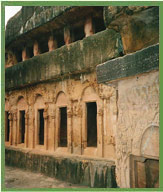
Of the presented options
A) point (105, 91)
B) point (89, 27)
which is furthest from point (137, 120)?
point (89, 27)

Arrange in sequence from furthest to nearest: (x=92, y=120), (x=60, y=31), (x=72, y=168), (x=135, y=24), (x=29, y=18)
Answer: (x=92, y=120) < (x=29, y=18) < (x=60, y=31) < (x=72, y=168) < (x=135, y=24)

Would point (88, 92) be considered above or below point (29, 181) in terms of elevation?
above

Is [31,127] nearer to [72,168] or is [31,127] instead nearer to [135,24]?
[72,168]

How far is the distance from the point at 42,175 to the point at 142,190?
577 cm

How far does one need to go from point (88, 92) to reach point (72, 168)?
7.85 feet

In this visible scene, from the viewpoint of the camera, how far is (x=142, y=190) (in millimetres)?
2195

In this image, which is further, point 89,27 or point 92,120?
point 92,120

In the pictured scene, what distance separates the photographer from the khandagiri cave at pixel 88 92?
2336 mm

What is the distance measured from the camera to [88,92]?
651cm

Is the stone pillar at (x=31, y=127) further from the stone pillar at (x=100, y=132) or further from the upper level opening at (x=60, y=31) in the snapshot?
the stone pillar at (x=100, y=132)

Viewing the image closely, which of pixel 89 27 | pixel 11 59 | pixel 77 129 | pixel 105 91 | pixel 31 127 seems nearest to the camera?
pixel 105 91

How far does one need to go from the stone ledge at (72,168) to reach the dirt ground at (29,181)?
20 cm

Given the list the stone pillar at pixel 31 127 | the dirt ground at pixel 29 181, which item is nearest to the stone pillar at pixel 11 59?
the stone pillar at pixel 31 127

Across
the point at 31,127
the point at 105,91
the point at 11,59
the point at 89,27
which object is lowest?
the point at 31,127
